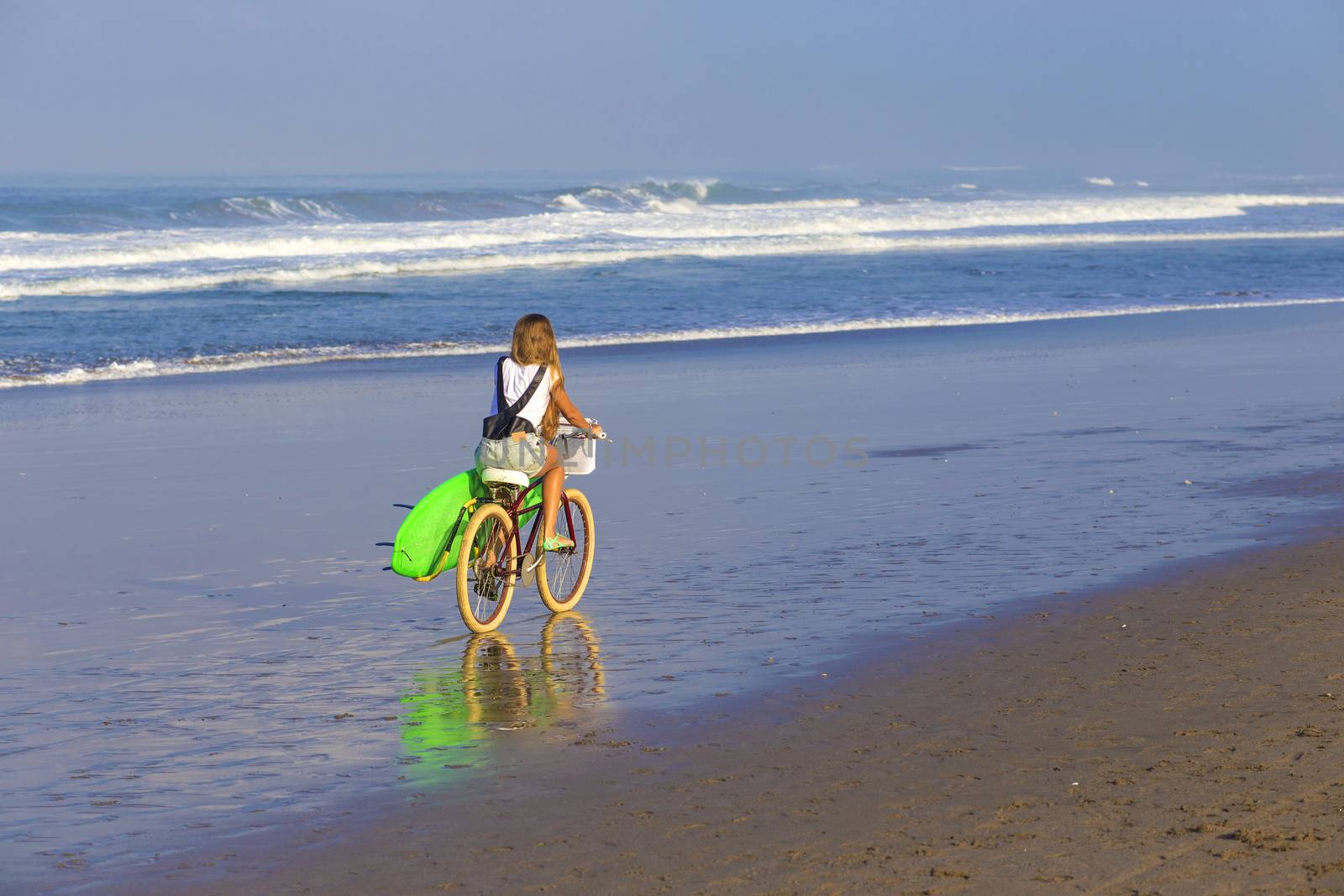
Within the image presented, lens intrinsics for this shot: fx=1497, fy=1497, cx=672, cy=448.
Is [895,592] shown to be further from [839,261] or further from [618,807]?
[839,261]

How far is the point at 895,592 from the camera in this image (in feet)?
23.1

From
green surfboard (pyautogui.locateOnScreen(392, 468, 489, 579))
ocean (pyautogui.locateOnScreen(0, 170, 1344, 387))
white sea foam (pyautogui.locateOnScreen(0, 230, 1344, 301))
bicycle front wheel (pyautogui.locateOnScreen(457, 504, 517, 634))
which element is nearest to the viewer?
green surfboard (pyautogui.locateOnScreen(392, 468, 489, 579))

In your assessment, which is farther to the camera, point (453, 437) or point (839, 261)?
point (839, 261)

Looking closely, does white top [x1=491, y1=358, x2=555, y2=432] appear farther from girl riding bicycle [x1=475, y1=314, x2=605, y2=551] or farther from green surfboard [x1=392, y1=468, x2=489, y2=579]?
green surfboard [x1=392, y1=468, x2=489, y2=579]

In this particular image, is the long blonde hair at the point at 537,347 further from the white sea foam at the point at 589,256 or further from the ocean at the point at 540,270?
the white sea foam at the point at 589,256

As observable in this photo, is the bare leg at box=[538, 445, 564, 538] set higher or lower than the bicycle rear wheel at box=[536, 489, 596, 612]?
higher

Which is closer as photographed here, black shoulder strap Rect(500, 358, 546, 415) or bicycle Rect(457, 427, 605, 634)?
bicycle Rect(457, 427, 605, 634)

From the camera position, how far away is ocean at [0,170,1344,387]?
2114 cm

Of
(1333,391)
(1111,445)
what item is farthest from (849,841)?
(1333,391)

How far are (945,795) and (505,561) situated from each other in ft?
9.76

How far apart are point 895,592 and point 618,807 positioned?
295cm

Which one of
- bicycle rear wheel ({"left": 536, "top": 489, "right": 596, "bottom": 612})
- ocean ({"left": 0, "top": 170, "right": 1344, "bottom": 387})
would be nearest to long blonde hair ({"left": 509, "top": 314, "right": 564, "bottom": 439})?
bicycle rear wheel ({"left": 536, "top": 489, "right": 596, "bottom": 612})

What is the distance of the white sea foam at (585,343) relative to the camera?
17.5m

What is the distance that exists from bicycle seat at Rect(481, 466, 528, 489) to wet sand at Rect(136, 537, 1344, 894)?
6.25 ft
